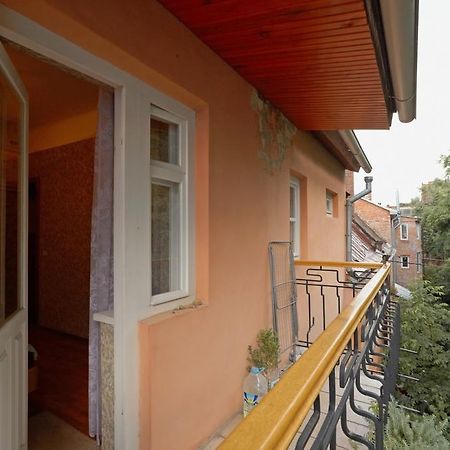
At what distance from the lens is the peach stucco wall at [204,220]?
1570mm

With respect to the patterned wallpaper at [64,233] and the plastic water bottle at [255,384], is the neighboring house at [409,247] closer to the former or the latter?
the plastic water bottle at [255,384]

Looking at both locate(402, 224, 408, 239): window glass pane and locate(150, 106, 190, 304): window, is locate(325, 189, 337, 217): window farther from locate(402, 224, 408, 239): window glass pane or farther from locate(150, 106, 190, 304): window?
locate(402, 224, 408, 239): window glass pane

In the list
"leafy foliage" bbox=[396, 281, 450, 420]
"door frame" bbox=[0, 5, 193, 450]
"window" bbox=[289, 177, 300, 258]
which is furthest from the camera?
"window" bbox=[289, 177, 300, 258]

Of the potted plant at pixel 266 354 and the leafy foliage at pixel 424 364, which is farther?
the leafy foliage at pixel 424 364

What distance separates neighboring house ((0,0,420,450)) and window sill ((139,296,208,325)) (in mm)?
11

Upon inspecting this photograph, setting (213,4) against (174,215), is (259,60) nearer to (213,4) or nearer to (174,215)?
(213,4)

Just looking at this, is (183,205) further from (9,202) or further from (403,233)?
(403,233)

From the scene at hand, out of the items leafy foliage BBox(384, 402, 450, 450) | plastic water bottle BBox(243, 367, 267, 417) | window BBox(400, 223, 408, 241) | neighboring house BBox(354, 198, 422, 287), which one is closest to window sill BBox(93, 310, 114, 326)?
plastic water bottle BBox(243, 367, 267, 417)

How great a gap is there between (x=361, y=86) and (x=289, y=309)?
2.31m

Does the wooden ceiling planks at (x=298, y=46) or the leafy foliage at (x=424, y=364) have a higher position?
the wooden ceiling planks at (x=298, y=46)

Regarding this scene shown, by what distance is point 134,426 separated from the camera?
172 cm

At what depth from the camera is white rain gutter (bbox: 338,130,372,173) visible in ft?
15.7

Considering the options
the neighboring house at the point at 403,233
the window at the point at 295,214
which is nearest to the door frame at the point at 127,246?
the window at the point at 295,214

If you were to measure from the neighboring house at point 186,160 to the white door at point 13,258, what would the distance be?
0.05 feet
